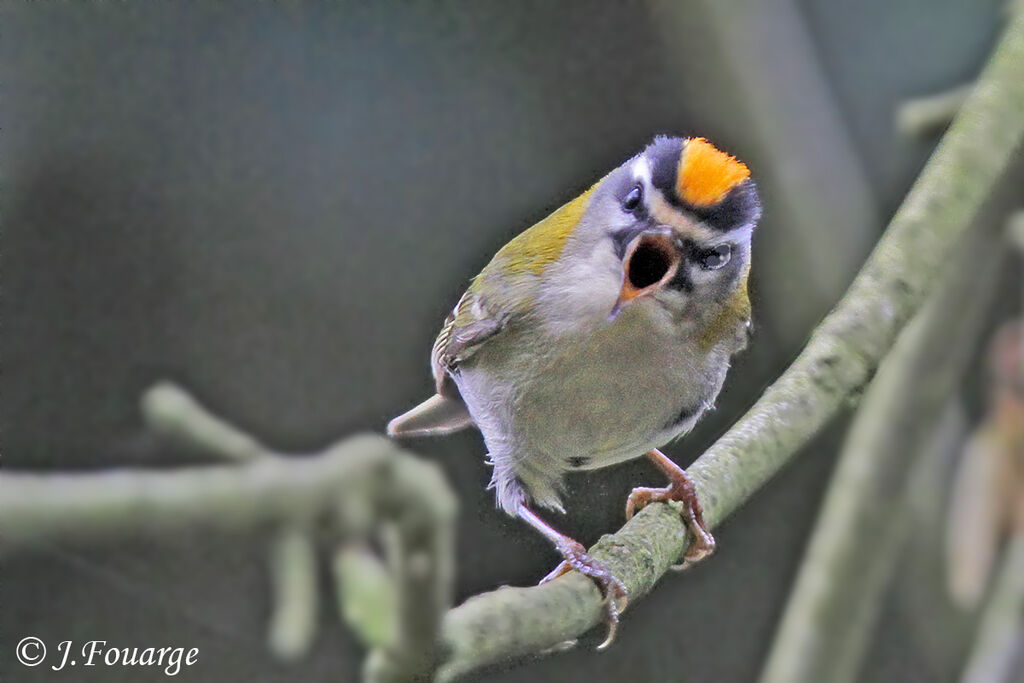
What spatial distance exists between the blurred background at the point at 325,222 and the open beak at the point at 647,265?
24cm

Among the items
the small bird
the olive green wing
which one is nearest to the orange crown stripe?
the small bird

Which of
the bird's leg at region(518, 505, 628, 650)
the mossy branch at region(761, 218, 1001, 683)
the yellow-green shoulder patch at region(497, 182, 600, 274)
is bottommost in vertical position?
the mossy branch at region(761, 218, 1001, 683)

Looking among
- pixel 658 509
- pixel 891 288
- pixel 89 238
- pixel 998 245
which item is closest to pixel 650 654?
pixel 658 509

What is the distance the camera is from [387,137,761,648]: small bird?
886 mm

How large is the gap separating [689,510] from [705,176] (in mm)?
319

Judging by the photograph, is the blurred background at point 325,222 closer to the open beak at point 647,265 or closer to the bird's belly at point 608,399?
the bird's belly at point 608,399

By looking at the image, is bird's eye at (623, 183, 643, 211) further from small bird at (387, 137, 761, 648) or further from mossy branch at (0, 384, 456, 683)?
mossy branch at (0, 384, 456, 683)

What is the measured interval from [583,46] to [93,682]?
976 mm

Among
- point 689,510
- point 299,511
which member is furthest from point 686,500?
point 299,511

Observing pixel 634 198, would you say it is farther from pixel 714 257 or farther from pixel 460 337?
pixel 460 337

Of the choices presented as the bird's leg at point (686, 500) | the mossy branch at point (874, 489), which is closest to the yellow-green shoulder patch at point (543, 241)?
the bird's leg at point (686, 500)

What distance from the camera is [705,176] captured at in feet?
2.79

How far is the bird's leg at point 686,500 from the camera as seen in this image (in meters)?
0.99

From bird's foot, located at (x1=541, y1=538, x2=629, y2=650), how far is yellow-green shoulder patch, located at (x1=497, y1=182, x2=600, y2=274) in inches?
10.0
